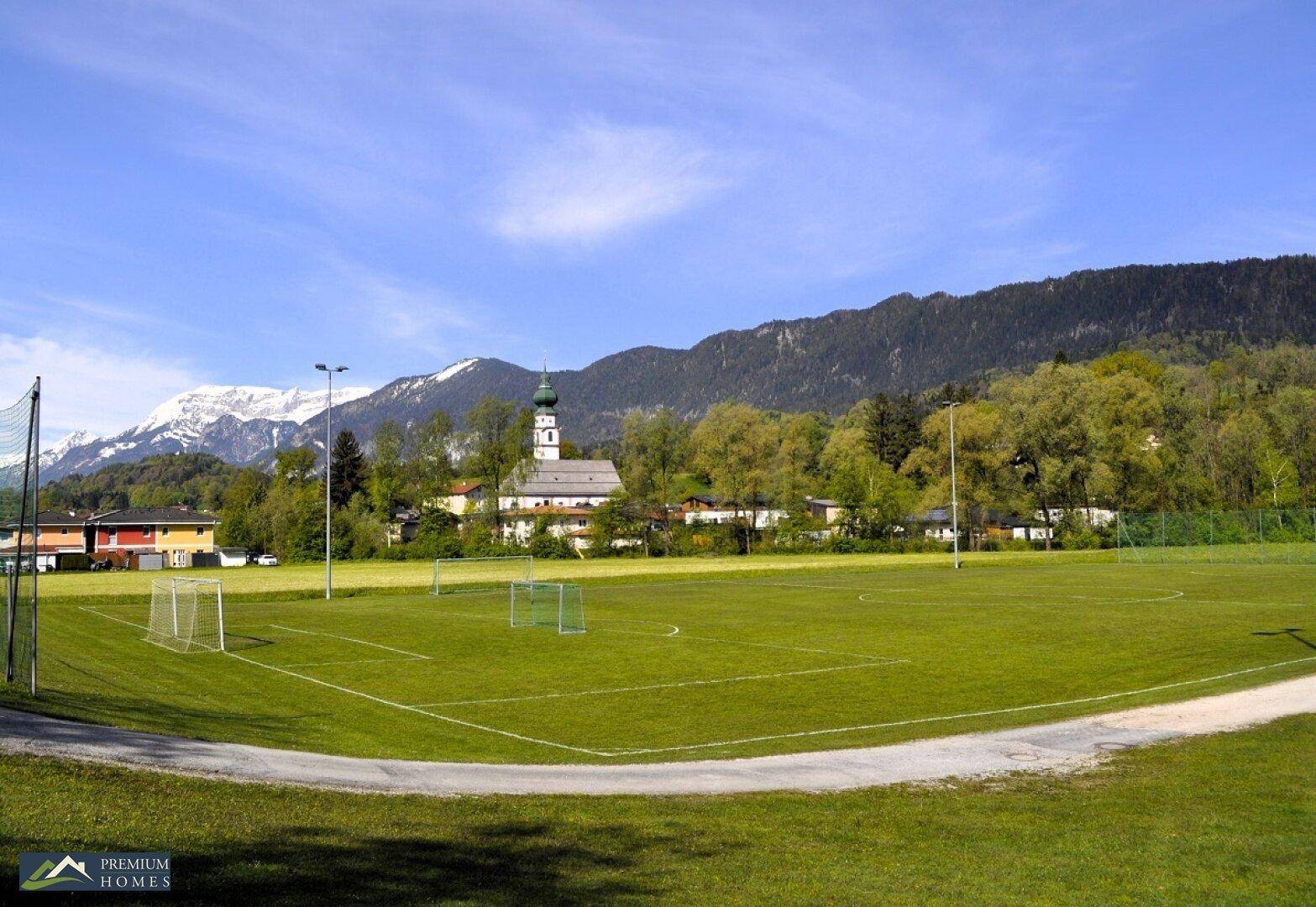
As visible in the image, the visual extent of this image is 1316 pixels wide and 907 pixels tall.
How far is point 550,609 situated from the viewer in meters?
41.9

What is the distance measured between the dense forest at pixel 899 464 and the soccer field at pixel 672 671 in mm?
52286

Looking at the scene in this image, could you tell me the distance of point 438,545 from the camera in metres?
108

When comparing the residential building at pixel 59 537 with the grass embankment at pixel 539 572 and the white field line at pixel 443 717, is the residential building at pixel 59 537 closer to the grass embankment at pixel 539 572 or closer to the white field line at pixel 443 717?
the grass embankment at pixel 539 572

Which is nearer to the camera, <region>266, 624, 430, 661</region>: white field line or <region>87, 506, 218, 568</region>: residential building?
<region>266, 624, 430, 661</region>: white field line

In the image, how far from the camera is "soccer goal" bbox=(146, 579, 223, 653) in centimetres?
3225

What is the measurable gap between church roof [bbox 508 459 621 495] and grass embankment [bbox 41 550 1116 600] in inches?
2666

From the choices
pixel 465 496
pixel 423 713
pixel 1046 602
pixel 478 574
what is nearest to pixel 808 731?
pixel 423 713

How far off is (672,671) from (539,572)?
185 feet

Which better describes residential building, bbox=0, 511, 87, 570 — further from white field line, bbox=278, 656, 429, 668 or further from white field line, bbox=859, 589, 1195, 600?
white field line, bbox=859, 589, 1195, 600

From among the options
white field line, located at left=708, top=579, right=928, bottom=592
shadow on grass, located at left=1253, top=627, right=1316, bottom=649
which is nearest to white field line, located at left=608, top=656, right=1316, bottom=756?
shadow on grass, located at left=1253, top=627, right=1316, bottom=649

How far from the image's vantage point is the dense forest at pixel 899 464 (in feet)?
323

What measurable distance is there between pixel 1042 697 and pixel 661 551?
308ft

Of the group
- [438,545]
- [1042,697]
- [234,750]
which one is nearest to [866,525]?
[438,545]

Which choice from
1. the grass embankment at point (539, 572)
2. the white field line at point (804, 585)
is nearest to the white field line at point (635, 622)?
the white field line at point (804, 585)
